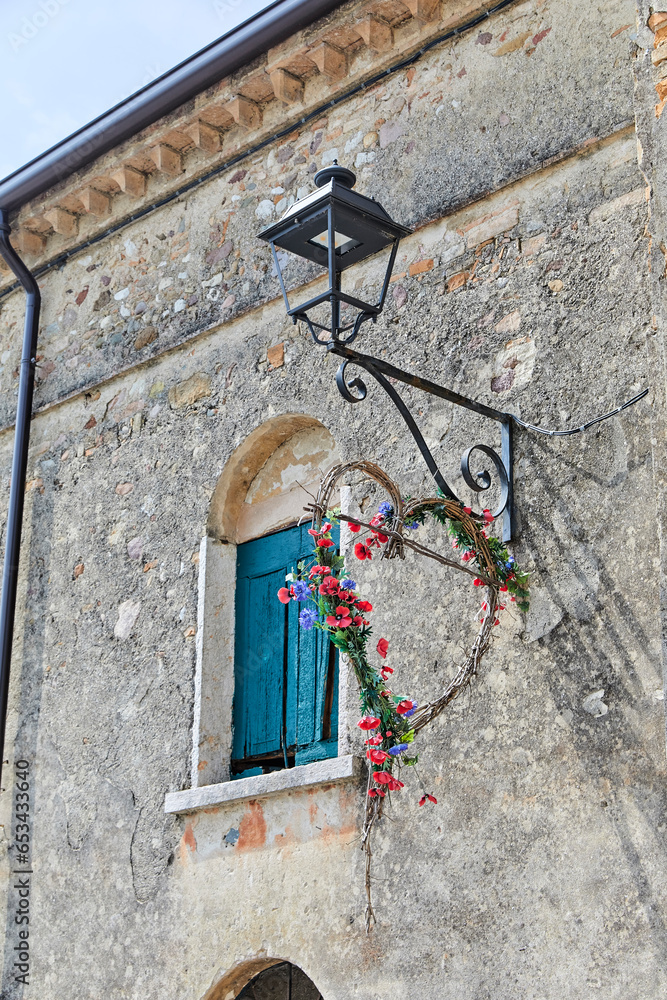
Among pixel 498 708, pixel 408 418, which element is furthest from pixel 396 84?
pixel 498 708

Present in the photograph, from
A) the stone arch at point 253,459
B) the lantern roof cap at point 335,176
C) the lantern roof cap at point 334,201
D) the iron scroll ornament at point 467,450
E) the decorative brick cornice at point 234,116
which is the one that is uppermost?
the decorative brick cornice at point 234,116

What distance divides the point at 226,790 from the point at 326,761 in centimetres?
58

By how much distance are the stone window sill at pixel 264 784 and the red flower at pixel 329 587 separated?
90cm

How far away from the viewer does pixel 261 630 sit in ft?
20.5

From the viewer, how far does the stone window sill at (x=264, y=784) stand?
5.28 meters

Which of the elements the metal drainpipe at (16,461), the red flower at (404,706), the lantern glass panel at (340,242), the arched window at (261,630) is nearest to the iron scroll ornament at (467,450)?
the lantern glass panel at (340,242)

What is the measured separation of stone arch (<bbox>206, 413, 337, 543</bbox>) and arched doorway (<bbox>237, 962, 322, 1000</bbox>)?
7.12ft

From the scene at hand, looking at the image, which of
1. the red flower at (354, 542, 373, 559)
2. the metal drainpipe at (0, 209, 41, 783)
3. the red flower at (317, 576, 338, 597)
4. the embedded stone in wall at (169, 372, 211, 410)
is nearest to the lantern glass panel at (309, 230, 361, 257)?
the red flower at (354, 542, 373, 559)

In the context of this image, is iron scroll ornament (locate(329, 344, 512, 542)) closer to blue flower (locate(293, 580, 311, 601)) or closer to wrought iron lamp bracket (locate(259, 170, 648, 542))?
wrought iron lamp bracket (locate(259, 170, 648, 542))

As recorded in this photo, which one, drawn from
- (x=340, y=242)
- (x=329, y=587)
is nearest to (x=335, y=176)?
(x=340, y=242)

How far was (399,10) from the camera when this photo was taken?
6.19 m

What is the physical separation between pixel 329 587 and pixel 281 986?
2.56 meters

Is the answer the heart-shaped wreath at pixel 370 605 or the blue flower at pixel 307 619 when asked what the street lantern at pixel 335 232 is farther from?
the blue flower at pixel 307 619

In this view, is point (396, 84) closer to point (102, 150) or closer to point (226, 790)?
point (102, 150)
